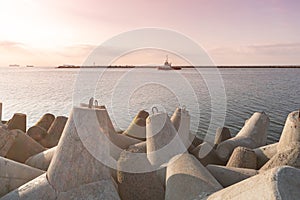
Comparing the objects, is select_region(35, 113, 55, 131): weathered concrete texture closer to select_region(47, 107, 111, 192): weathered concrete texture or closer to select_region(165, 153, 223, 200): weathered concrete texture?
select_region(47, 107, 111, 192): weathered concrete texture

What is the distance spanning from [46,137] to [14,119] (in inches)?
49.8

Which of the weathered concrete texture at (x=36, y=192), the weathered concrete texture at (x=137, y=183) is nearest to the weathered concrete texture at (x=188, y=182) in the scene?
the weathered concrete texture at (x=137, y=183)

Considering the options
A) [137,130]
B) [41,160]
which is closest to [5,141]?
[41,160]

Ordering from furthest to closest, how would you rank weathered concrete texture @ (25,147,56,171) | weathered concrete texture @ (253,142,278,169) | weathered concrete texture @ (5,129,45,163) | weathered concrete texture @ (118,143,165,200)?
weathered concrete texture @ (253,142,278,169) → weathered concrete texture @ (5,129,45,163) → weathered concrete texture @ (25,147,56,171) → weathered concrete texture @ (118,143,165,200)

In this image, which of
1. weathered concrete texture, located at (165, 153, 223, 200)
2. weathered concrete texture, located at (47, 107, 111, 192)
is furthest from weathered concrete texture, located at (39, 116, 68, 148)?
weathered concrete texture, located at (165, 153, 223, 200)

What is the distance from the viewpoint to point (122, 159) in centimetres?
409

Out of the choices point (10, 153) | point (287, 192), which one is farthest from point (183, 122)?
point (287, 192)

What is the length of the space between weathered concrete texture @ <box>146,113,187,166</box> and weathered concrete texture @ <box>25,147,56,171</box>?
1492 millimetres

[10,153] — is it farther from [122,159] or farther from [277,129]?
[277,129]

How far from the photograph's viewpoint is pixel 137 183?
3.82 meters

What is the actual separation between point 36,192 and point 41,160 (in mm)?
1400

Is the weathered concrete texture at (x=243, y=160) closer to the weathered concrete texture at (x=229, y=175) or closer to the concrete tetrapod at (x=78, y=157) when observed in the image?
the weathered concrete texture at (x=229, y=175)

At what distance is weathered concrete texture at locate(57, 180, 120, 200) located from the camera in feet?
10.9

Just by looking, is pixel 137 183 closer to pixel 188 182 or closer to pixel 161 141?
pixel 188 182
